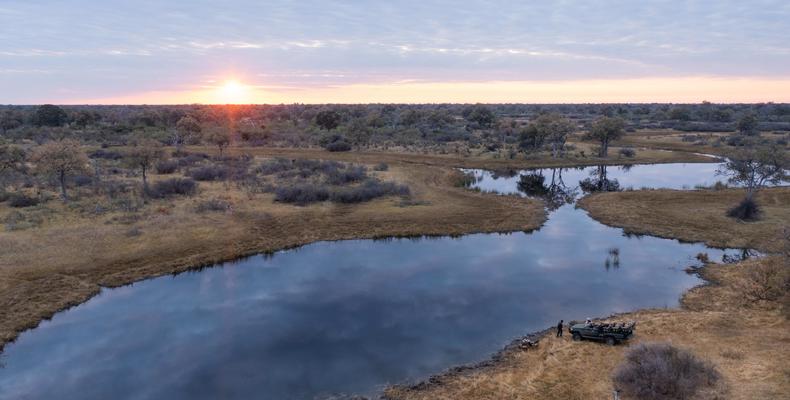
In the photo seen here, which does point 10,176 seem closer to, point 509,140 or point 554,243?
point 554,243

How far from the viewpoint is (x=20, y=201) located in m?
44.3

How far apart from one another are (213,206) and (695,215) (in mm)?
45061

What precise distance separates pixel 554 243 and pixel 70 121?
447 ft

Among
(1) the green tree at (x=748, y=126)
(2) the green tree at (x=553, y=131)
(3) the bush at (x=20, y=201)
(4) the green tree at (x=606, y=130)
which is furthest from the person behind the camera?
(1) the green tree at (x=748, y=126)

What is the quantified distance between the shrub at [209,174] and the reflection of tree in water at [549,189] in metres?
37.1

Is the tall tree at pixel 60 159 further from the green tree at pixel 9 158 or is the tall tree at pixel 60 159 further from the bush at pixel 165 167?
the bush at pixel 165 167

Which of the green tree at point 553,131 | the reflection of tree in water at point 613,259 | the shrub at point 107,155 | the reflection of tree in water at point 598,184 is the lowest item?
the reflection of tree in water at point 613,259

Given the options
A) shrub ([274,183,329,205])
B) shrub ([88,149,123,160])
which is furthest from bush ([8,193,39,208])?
shrub ([88,149,123,160])

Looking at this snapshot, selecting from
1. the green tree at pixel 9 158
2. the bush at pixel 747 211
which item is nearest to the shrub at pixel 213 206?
the green tree at pixel 9 158

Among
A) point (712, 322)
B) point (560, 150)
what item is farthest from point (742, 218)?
point (560, 150)

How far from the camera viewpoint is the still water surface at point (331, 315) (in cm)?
2064

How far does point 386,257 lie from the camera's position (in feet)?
119

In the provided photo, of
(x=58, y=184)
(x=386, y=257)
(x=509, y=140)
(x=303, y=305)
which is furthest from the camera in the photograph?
(x=509, y=140)

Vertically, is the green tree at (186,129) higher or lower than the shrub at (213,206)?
higher
